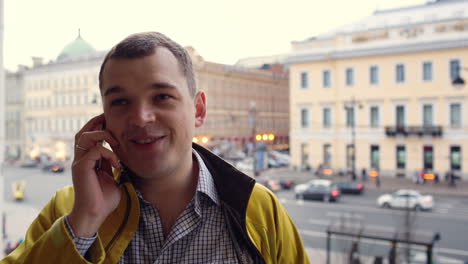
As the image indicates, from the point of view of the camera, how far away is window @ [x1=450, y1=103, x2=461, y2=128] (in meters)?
8.81

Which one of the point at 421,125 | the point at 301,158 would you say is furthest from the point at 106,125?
the point at 421,125

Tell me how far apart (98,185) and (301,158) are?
9.15 metres

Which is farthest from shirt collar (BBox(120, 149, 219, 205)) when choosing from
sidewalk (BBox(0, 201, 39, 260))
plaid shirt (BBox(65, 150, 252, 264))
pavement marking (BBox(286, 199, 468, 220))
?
pavement marking (BBox(286, 199, 468, 220))

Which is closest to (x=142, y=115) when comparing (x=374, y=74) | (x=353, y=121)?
(x=353, y=121)

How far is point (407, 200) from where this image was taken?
6.72 metres

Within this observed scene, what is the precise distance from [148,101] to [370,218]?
626 cm

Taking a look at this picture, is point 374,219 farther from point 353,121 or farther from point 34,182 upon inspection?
point 34,182

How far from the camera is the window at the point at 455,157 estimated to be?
8461 mm

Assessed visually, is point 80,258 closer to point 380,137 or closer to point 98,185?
point 98,185

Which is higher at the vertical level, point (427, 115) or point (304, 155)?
point (427, 115)

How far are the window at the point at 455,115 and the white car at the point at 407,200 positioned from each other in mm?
2601

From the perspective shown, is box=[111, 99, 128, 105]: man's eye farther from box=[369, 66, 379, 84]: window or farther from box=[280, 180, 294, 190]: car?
box=[369, 66, 379, 84]: window

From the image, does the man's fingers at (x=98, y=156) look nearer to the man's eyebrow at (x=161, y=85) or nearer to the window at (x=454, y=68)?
the man's eyebrow at (x=161, y=85)

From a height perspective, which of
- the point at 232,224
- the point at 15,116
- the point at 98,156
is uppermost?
the point at 15,116
